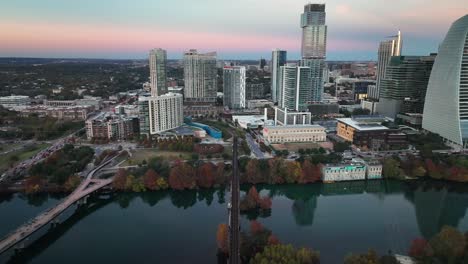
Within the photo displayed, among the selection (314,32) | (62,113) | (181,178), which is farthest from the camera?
(314,32)

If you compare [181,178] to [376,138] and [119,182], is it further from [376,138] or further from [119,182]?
[376,138]

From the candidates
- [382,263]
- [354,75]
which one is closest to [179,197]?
[382,263]

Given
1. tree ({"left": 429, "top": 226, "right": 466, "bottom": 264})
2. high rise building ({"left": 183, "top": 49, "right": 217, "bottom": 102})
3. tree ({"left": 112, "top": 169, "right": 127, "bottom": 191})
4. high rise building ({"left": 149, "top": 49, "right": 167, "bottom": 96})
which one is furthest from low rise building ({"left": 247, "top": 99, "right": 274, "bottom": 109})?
tree ({"left": 429, "top": 226, "right": 466, "bottom": 264})

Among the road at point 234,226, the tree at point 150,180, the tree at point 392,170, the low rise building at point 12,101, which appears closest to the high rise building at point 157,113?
the tree at point 150,180

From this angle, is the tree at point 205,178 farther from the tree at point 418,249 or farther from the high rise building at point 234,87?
the high rise building at point 234,87

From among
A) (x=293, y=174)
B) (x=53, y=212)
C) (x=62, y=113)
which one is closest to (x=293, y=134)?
(x=293, y=174)

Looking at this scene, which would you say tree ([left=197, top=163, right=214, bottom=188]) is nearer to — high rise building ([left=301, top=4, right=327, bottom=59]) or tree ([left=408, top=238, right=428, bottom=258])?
tree ([left=408, top=238, right=428, bottom=258])
